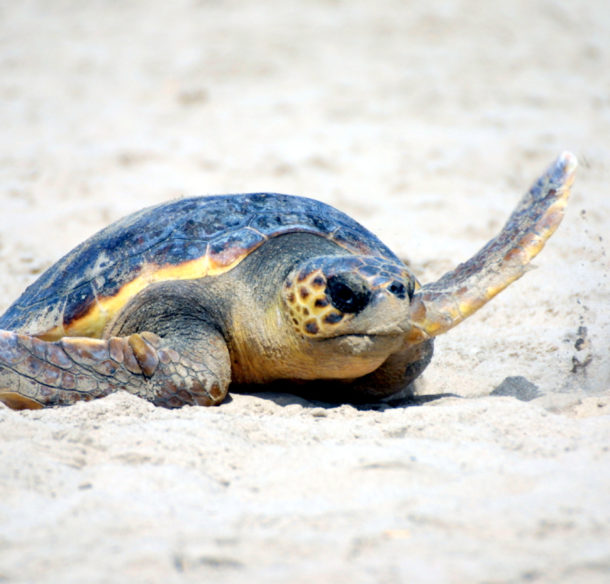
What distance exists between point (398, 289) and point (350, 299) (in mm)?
170

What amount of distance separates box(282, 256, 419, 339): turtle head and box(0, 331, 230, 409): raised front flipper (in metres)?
0.40

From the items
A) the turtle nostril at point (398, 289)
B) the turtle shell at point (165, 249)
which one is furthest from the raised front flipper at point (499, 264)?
the turtle shell at point (165, 249)

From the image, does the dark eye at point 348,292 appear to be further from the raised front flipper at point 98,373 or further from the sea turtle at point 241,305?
the raised front flipper at point 98,373

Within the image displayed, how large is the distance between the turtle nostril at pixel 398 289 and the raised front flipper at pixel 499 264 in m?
0.12

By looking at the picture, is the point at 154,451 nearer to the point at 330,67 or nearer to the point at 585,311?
the point at 585,311

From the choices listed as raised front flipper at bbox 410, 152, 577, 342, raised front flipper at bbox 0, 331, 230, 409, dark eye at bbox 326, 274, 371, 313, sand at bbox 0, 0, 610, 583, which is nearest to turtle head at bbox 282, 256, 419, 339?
dark eye at bbox 326, 274, 371, 313

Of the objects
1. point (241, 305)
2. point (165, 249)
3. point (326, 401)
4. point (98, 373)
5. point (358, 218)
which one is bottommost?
point (326, 401)

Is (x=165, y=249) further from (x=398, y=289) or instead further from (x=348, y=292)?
(x=398, y=289)

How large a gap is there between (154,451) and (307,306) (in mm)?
886

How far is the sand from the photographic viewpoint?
129cm

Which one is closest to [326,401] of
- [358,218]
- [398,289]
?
[398,289]

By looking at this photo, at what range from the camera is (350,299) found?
239 centimetres

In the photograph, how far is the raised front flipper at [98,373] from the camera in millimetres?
2387

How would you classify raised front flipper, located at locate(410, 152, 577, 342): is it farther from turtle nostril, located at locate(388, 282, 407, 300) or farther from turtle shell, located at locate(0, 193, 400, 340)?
turtle shell, located at locate(0, 193, 400, 340)
